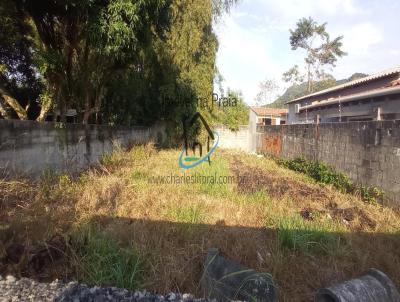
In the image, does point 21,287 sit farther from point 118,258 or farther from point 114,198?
point 114,198

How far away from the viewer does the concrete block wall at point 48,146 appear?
12.3 feet

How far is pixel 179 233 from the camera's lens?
2.84 metres

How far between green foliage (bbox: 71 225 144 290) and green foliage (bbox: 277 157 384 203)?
4.02 meters

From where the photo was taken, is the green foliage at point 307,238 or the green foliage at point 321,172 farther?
the green foliage at point 321,172

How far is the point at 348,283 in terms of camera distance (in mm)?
1865

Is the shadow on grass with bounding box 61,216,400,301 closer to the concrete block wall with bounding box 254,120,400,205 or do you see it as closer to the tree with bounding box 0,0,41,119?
the concrete block wall with bounding box 254,120,400,205

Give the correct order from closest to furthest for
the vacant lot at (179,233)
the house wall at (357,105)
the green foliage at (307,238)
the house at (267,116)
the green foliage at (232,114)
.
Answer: the vacant lot at (179,233), the green foliage at (307,238), the house wall at (357,105), the green foliage at (232,114), the house at (267,116)

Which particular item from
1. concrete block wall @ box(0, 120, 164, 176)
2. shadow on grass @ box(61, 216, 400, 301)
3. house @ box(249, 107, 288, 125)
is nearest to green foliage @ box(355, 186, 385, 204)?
shadow on grass @ box(61, 216, 400, 301)

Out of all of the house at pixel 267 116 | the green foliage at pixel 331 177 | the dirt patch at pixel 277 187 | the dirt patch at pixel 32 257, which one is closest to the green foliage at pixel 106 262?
the dirt patch at pixel 32 257

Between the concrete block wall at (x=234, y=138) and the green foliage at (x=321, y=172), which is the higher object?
the concrete block wall at (x=234, y=138)

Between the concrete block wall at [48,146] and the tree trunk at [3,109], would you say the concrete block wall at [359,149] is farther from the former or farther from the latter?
the tree trunk at [3,109]

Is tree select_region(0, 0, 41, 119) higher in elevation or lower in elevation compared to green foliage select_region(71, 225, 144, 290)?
higher

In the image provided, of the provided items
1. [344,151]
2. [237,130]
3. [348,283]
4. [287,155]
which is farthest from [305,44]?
[348,283]

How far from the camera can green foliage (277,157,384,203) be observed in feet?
14.3
